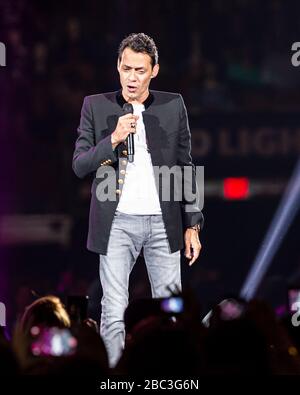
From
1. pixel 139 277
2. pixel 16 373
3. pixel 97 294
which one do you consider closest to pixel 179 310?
pixel 16 373

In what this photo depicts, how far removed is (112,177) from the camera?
5.18 m

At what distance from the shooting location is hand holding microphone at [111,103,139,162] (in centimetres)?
473

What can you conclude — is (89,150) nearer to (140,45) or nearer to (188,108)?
(140,45)

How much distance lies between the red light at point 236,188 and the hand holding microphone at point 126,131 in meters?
5.71

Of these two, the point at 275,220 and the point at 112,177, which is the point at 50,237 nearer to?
the point at 275,220

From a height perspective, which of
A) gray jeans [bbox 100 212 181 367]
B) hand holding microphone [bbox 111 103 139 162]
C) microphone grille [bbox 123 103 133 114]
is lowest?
gray jeans [bbox 100 212 181 367]

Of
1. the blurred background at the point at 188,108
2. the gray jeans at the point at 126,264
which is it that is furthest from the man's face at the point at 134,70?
the blurred background at the point at 188,108

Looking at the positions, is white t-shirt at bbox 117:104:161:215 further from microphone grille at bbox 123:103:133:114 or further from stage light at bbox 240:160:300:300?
stage light at bbox 240:160:300:300

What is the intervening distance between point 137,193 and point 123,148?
0.27m

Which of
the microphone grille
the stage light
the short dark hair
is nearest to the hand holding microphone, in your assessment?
the microphone grille

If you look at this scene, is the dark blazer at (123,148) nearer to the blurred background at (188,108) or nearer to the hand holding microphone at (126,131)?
the hand holding microphone at (126,131)

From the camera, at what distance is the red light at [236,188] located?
1052cm

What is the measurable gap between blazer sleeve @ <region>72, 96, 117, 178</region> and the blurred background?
4.71 metres

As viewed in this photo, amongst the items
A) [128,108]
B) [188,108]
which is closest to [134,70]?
[128,108]
